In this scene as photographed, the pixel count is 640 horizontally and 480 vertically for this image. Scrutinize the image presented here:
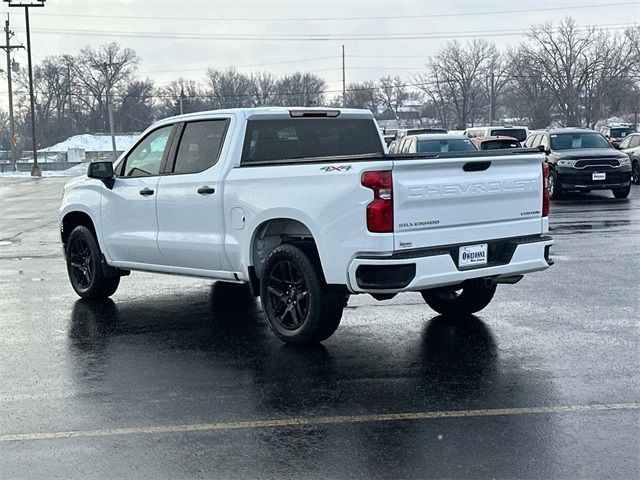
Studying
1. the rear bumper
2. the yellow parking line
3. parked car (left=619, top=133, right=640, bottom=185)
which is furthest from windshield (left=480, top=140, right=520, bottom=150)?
the yellow parking line

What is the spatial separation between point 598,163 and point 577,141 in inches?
60.6

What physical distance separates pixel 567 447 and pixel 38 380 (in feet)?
12.4

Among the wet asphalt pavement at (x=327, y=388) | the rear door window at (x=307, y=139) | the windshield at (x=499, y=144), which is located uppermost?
the rear door window at (x=307, y=139)

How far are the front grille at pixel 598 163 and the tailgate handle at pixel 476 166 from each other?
14657 millimetres

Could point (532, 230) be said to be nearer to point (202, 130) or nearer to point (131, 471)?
point (202, 130)

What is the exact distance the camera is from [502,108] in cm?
10138

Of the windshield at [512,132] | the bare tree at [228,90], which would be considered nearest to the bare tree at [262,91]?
the bare tree at [228,90]

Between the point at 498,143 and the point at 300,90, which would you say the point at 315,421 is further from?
the point at 300,90

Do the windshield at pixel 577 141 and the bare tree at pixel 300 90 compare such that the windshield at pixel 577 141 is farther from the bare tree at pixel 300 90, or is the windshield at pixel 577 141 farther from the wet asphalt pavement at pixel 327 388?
the bare tree at pixel 300 90

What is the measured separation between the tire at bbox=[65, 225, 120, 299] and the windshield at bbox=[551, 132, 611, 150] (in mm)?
15018

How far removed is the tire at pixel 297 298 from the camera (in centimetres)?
684

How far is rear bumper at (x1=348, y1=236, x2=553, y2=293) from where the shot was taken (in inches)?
250

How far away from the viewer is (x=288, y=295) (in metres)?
7.17

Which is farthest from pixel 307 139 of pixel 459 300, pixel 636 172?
pixel 636 172
